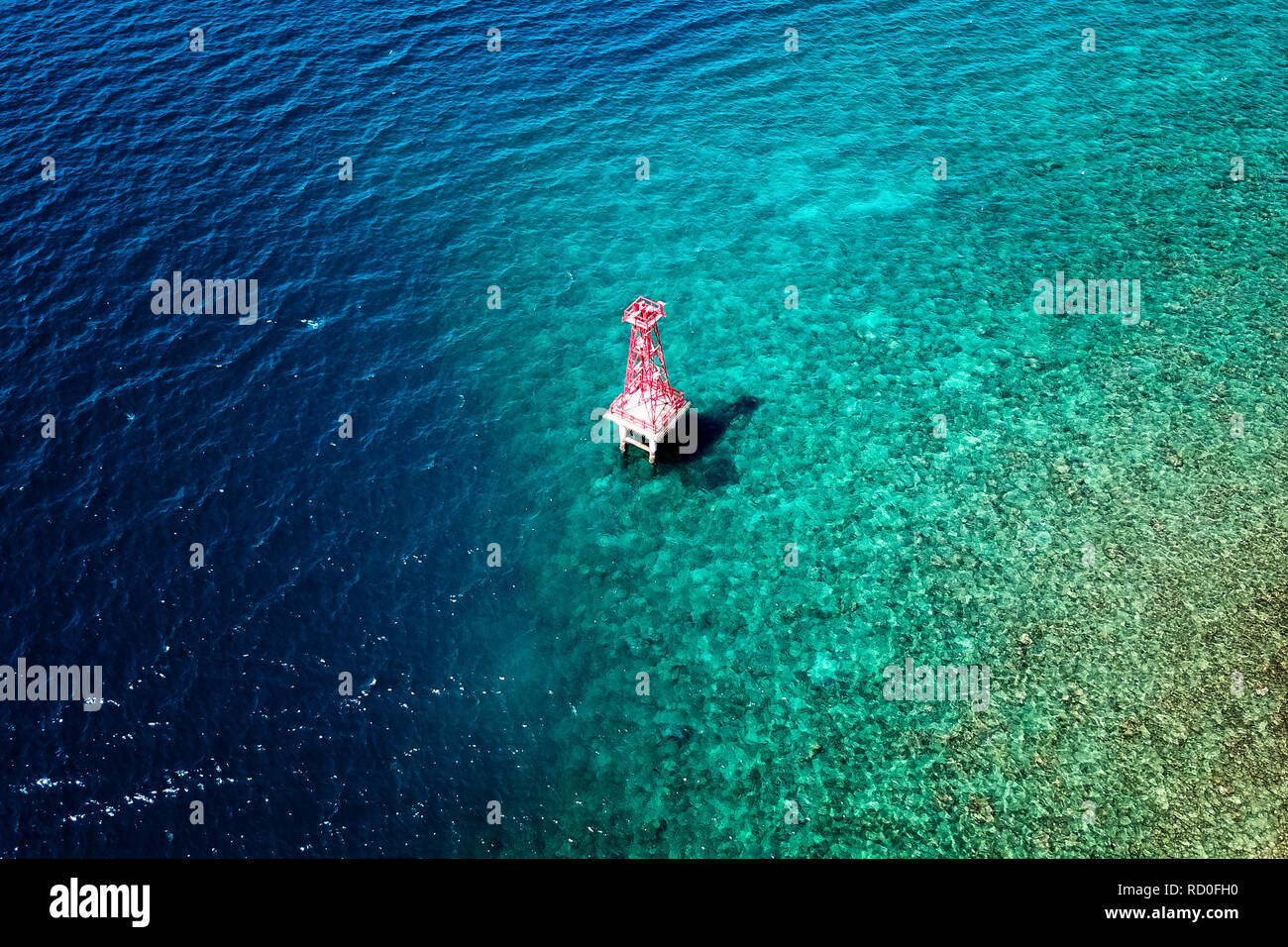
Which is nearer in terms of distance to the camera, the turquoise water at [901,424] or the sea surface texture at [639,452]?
the turquoise water at [901,424]

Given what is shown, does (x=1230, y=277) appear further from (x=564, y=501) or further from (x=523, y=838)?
(x=523, y=838)

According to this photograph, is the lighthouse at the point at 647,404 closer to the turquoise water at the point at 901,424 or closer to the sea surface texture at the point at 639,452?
the sea surface texture at the point at 639,452

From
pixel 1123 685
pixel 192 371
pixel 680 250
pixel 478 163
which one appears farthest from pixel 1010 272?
pixel 192 371

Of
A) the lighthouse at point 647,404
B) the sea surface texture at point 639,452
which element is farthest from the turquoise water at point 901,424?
the lighthouse at point 647,404

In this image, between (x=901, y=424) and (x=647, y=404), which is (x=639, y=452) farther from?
(x=901, y=424)

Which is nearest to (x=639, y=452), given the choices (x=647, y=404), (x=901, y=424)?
(x=647, y=404)

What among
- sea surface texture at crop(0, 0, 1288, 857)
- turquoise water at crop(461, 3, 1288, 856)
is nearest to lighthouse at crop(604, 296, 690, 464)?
sea surface texture at crop(0, 0, 1288, 857)

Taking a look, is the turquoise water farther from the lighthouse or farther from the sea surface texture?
the lighthouse
